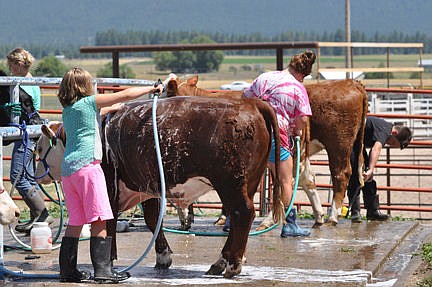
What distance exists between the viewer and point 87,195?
6750mm

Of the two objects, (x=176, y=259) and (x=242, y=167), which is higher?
(x=242, y=167)

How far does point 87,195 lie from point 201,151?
35.2 inches

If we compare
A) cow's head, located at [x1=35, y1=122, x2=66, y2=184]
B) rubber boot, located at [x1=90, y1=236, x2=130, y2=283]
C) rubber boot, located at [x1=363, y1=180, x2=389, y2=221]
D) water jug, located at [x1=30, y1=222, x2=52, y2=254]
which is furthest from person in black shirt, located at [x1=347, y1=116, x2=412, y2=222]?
rubber boot, located at [x1=90, y1=236, x2=130, y2=283]

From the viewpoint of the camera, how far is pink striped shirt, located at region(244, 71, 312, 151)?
8.72 metres

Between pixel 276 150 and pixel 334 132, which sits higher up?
pixel 276 150

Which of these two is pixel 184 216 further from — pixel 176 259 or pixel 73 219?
pixel 73 219

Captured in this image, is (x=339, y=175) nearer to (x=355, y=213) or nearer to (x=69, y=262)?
(x=355, y=213)

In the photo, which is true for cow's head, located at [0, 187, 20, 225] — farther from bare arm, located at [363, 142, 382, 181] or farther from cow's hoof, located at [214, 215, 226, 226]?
bare arm, located at [363, 142, 382, 181]

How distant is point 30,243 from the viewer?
8.57 meters

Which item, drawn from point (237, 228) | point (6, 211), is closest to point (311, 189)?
point (237, 228)

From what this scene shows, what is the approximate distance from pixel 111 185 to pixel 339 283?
6.07ft

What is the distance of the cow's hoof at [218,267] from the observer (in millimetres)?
7172

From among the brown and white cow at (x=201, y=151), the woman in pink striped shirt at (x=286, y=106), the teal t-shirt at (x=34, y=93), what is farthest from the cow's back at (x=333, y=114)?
the teal t-shirt at (x=34, y=93)

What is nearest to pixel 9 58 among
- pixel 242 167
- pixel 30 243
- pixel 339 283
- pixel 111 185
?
pixel 30 243
